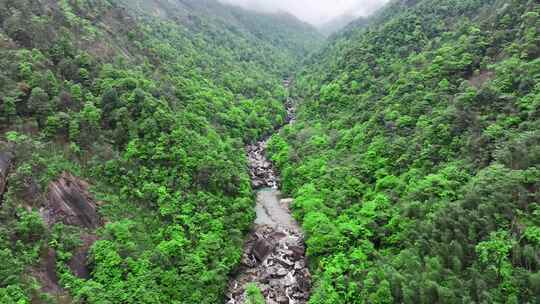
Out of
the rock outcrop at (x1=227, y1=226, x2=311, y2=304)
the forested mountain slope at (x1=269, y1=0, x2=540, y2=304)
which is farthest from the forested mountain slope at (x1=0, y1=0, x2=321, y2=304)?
the forested mountain slope at (x1=269, y1=0, x2=540, y2=304)

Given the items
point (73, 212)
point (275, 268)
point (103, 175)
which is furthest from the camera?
Result: point (103, 175)

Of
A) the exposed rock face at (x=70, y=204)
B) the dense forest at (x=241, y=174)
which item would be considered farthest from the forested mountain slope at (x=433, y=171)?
the exposed rock face at (x=70, y=204)

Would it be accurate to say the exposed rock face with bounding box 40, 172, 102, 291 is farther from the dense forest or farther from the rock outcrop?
the rock outcrop

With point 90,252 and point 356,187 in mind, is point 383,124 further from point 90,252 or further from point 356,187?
point 90,252

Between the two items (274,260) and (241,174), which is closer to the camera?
(274,260)

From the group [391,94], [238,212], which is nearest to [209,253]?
[238,212]

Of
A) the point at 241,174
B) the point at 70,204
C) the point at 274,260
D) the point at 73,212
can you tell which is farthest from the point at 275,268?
the point at 70,204

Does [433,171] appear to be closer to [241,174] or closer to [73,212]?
[241,174]
